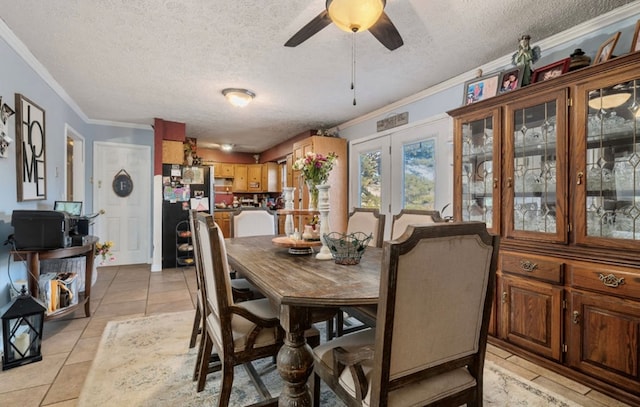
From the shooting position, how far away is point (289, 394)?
1.32m

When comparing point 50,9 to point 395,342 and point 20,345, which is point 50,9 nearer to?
point 20,345

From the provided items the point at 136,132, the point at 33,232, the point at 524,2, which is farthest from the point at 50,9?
the point at 136,132

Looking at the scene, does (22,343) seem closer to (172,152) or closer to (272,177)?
(172,152)

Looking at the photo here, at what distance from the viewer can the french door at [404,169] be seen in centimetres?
350

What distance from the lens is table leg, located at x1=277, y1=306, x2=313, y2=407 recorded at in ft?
4.25

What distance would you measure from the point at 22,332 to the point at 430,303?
2734 mm

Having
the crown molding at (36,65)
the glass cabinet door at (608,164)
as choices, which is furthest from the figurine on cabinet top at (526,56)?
the crown molding at (36,65)

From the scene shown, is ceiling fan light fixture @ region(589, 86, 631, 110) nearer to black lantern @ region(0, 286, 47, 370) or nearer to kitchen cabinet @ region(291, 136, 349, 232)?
kitchen cabinet @ region(291, 136, 349, 232)

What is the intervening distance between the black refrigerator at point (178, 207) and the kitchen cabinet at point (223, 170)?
2.93 metres

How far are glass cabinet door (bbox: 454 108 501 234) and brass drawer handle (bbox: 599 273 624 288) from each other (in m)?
0.71

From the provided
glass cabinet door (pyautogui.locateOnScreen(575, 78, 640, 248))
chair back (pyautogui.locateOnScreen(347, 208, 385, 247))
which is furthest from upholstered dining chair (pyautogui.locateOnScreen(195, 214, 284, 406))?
glass cabinet door (pyautogui.locateOnScreen(575, 78, 640, 248))

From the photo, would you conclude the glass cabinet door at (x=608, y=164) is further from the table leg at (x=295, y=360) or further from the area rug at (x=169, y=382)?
the table leg at (x=295, y=360)

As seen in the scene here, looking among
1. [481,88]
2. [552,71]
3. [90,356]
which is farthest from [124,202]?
[552,71]

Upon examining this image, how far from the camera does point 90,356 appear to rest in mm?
2258
